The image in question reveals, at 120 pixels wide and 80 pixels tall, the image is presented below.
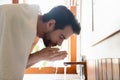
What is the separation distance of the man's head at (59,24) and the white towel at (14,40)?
0.17 m

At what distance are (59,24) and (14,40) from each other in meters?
0.31

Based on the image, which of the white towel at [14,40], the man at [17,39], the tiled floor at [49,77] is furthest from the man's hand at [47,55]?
the tiled floor at [49,77]

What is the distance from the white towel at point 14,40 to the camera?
3.18ft

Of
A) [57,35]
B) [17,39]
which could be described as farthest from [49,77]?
[17,39]

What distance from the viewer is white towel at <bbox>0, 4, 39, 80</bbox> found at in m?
0.97

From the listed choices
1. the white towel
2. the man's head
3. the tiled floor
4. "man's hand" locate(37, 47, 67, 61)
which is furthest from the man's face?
the tiled floor

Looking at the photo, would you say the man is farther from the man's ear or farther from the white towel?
the man's ear

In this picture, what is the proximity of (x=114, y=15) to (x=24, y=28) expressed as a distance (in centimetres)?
44

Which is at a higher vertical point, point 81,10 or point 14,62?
point 81,10

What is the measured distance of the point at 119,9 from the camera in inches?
26.4

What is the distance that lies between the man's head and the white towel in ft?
0.55

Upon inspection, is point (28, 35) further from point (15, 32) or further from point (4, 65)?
point (4, 65)

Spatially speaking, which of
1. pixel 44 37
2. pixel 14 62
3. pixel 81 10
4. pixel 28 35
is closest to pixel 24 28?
pixel 28 35

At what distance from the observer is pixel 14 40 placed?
99 cm
